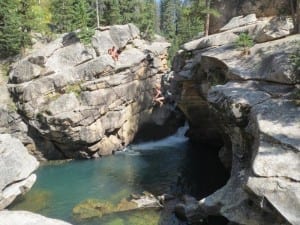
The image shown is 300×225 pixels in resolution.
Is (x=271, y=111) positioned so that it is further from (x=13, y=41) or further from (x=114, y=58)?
(x=13, y=41)

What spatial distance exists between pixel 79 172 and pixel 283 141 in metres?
25.0

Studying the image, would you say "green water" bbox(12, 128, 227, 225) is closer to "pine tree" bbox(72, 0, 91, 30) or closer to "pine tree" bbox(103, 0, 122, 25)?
"pine tree" bbox(72, 0, 91, 30)

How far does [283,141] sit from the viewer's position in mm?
17391

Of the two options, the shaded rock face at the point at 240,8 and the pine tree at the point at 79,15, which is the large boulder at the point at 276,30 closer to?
the shaded rock face at the point at 240,8

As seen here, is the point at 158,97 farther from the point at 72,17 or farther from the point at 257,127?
the point at 257,127

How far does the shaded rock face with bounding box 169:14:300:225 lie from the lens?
16078 millimetres

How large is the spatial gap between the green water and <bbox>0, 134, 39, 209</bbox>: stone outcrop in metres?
2.39

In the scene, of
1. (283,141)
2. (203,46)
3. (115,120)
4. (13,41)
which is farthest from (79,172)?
(283,141)

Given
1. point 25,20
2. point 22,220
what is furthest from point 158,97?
point 22,220

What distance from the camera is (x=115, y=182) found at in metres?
33.6

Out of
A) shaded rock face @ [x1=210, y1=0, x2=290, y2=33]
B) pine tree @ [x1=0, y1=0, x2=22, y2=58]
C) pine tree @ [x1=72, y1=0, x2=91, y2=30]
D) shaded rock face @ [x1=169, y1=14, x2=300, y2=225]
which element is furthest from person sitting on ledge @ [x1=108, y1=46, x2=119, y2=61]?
shaded rock face @ [x1=169, y1=14, x2=300, y2=225]

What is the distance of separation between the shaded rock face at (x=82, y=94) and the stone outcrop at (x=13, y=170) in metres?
Answer: 12.9

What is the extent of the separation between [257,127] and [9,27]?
3844 cm

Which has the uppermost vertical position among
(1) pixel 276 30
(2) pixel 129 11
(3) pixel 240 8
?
(3) pixel 240 8
